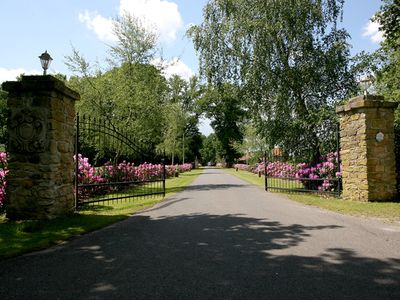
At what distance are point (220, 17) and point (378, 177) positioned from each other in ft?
40.0

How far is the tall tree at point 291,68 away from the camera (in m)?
13.9

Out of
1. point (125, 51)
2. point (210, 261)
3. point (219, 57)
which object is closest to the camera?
point (210, 261)

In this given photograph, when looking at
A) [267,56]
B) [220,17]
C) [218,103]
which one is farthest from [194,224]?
[218,103]

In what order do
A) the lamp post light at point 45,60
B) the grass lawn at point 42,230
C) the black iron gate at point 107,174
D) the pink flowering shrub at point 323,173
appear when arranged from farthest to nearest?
1. the pink flowering shrub at point 323,173
2. the black iron gate at point 107,174
3. the lamp post light at point 45,60
4. the grass lawn at point 42,230

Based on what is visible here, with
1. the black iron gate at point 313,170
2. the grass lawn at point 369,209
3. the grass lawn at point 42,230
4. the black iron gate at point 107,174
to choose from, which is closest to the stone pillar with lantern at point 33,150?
the grass lawn at point 42,230

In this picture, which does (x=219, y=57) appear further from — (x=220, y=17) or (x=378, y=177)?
(x=378, y=177)

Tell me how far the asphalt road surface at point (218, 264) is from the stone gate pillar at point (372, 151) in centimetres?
319

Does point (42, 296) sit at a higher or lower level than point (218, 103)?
lower

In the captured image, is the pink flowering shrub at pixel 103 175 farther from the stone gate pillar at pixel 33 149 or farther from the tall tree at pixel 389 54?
the tall tree at pixel 389 54

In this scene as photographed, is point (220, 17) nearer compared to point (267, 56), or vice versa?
point (267, 56)

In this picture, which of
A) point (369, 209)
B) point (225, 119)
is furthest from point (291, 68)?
point (225, 119)

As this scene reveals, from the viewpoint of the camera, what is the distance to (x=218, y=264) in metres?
3.96

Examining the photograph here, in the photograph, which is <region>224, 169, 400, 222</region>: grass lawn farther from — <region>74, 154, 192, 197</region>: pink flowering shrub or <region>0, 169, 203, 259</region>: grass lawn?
<region>74, 154, 192, 197</region>: pink flowering shrub

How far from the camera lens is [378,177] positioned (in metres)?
9.27
